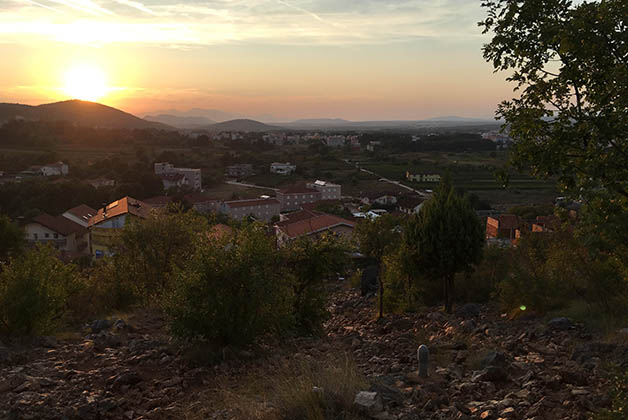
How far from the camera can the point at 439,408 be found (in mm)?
6531

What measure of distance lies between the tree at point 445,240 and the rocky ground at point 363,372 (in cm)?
461

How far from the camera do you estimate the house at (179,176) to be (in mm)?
82562

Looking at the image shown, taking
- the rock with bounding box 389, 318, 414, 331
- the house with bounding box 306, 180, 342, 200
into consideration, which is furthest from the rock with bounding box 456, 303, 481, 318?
the house with bounding box 306, 180, 342, 200

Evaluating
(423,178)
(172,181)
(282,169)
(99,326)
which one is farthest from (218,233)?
(282,169)

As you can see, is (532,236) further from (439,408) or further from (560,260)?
(439,408)

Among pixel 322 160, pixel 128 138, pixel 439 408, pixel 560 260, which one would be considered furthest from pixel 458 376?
pixel 128 138

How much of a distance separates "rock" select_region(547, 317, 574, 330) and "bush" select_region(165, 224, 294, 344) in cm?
701

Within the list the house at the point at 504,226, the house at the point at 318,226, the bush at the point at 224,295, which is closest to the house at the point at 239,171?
the house at the point at 318,226

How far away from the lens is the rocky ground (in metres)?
6.62

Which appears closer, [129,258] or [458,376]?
[458,376]

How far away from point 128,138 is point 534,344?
421 feet

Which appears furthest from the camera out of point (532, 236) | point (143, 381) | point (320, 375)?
point (532, 236)

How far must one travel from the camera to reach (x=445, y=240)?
57.5ft

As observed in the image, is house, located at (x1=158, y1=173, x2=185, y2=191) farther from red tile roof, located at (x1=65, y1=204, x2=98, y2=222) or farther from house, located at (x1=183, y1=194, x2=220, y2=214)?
red tile roof, located at (x1=65, y1=204, x2=98, y2=222)
